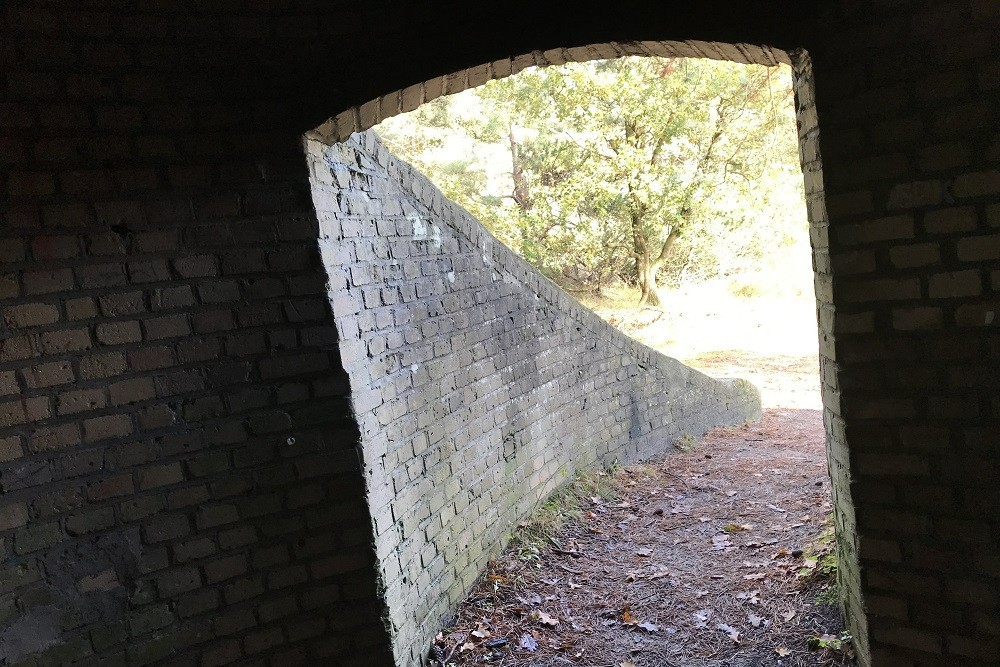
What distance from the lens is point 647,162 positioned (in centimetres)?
1264

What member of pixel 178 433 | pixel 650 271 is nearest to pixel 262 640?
pixel 178 433

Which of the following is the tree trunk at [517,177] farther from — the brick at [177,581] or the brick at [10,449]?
the brick at [10,449]

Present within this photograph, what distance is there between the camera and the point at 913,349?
2.25 m

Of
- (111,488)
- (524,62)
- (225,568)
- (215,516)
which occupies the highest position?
(524,62)

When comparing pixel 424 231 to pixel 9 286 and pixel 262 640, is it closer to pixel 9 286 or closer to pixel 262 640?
pixel 9 286

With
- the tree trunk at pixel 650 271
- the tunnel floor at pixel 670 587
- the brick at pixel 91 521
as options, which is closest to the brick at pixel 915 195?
the tunnel floor at pixel 670 587

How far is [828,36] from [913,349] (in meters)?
1.15

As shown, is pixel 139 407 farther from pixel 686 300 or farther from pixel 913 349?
pixel 686 300

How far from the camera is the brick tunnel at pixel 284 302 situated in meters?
2.20

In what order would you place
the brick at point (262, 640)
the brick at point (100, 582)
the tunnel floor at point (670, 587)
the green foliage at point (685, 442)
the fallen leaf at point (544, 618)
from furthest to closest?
the green foliage at point (685, 442)
the fallen leaf at point (544, 618)
the tunnel floor at point (670, 587)
the brick at point (262, 640)
the brick at point (100, 582)

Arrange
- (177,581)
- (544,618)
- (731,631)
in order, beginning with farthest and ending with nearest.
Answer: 1. (544,618)
2. (731,631)
3. (177,581)

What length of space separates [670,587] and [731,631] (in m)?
0.64

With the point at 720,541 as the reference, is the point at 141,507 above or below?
above

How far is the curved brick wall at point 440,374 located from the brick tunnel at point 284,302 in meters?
0.29
